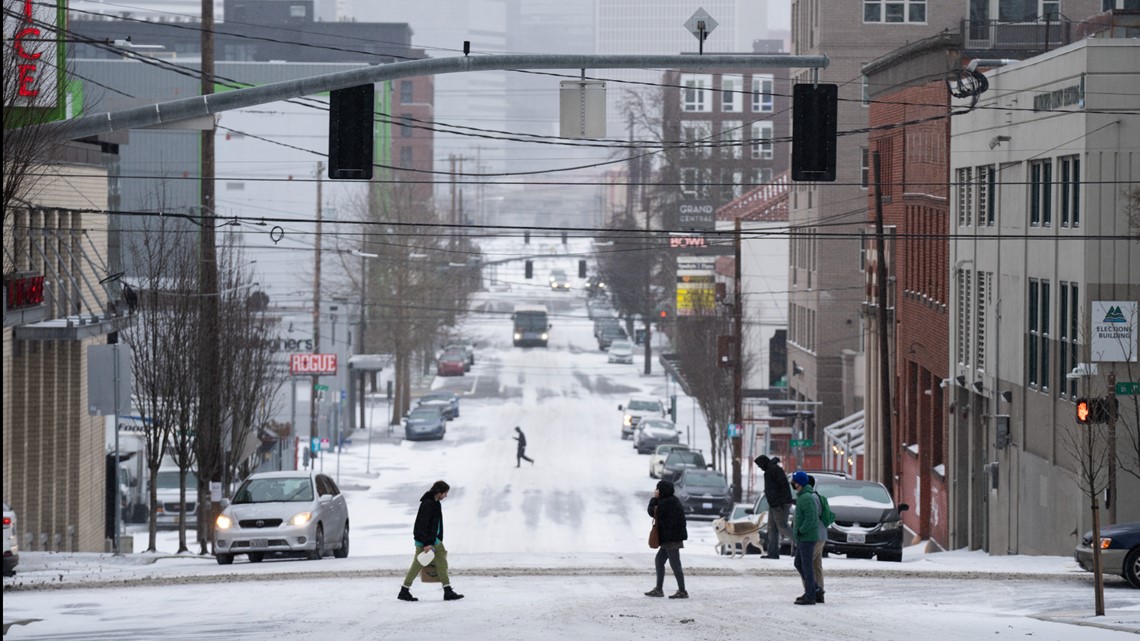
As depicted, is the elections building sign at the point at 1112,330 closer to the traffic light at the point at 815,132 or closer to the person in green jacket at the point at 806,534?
the person in green jacket at the point at 806,534

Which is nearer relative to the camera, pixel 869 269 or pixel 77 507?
pixel 77 507

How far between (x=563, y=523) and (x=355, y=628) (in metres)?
27.1

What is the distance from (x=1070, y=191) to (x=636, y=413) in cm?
3980

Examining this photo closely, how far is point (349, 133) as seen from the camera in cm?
1463

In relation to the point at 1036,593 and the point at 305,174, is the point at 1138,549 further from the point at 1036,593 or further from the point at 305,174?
the point at 305,174

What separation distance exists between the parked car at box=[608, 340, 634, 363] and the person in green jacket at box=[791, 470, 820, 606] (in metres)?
84.6

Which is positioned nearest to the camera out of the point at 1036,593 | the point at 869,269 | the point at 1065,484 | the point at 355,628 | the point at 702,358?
the point at 355,628

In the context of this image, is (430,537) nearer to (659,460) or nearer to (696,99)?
(659,460)

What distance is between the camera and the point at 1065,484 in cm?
2909

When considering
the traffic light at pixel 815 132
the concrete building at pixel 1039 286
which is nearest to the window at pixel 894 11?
the concrete building at pixel 1039 286

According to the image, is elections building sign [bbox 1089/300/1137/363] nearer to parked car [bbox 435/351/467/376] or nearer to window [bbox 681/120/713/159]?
parked car [bbox 435/351/467/376]

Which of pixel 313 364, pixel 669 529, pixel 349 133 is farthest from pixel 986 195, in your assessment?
pixel 313 364

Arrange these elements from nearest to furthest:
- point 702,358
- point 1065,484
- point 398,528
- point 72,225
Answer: point 1065,484, point 72,225, point 398,528, point 702,358

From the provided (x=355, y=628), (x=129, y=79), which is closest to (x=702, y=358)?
(x=355, y=628)
